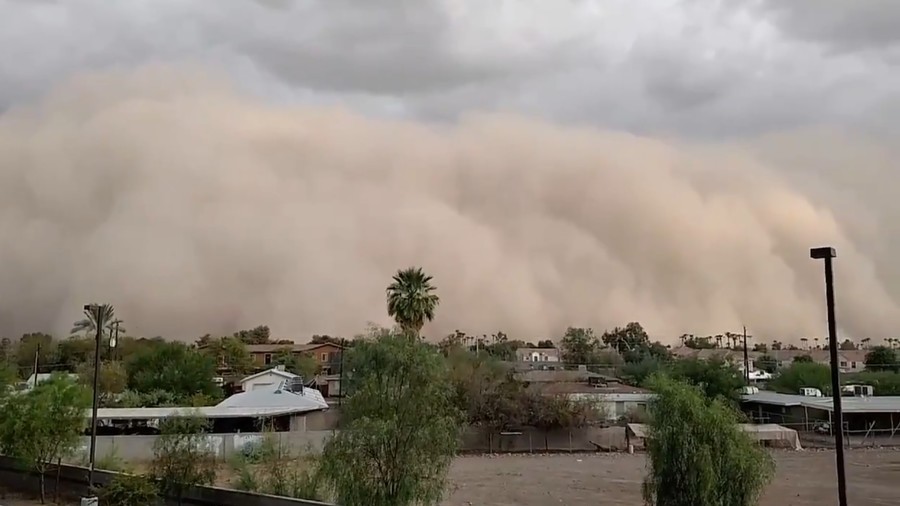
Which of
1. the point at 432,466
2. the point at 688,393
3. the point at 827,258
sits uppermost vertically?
the point at 827,258

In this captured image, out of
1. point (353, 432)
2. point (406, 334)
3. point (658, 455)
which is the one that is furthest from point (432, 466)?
point (658, 455)

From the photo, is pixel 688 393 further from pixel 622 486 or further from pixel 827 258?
pixel 622 486

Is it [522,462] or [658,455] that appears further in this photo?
[522,462]

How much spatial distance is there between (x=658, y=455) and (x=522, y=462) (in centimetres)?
3042

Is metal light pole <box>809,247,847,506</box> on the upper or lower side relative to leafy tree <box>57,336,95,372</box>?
lower

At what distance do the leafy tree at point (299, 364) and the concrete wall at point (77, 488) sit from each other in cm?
7744

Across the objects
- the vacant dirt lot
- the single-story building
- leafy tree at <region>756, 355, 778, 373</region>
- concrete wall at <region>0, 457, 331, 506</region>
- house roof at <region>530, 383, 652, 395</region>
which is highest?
leafy tree at <region>756, 355, 778, 373</region>

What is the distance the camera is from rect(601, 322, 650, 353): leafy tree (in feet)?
543

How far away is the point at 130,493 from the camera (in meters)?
25.4

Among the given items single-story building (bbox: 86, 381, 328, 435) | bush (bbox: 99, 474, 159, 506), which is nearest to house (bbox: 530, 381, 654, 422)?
single-story building (bbox: 86, 381, 328, 435)

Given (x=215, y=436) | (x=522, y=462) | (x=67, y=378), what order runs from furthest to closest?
Answer: (x=522, y=462) < (x=215, y=436) < (x=67, y=378)

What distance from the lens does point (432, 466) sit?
20.0 meters

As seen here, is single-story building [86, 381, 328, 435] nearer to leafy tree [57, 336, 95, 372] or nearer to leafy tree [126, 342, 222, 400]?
leafy tree [126, 342, 222, 400]

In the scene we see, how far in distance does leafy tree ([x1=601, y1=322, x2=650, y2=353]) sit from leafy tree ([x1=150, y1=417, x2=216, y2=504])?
5575 inches
